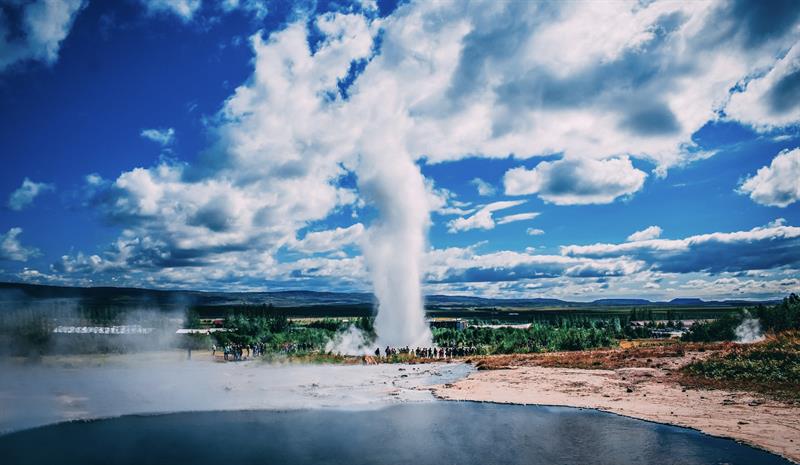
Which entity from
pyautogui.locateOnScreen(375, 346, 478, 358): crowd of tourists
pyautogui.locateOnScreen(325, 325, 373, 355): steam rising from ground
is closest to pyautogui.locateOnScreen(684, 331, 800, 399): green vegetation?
pyautogui.locateOnScreen(375, 346, 478, 358): crowd of tourists

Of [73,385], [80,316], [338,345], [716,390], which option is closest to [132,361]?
[73,385]

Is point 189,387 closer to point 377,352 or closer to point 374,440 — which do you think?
point 374,440

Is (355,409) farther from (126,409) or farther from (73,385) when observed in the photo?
(73,385)

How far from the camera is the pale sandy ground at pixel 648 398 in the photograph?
1781 centimetres

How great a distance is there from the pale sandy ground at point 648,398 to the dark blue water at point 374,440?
1.22m

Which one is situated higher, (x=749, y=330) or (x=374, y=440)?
(x=374, y=440)

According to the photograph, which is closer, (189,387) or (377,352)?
(189,387)

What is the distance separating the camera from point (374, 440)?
58.1 ft

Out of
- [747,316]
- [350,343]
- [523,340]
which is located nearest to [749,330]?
→ [747,316]

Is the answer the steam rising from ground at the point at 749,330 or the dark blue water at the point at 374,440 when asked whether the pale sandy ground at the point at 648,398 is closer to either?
the dark blue water at the point at 374,440

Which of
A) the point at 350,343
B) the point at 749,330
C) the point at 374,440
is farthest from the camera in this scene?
the point at 749,330

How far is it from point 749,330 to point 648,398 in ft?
180

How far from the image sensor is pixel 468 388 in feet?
94.8

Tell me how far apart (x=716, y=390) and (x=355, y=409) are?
1850 centimetres
